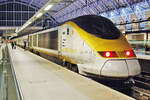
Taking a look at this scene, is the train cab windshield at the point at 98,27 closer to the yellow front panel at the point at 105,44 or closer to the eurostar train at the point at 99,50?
the eurostar train at the point at 99,50

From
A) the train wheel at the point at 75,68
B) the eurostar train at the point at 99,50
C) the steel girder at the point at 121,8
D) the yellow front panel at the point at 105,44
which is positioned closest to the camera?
the eurostar train at the point at 99,50

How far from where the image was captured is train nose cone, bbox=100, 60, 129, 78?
23.6 feet

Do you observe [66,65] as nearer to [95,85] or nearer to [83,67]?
[83,67]

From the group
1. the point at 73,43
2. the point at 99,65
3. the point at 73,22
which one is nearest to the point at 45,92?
the point at 99,65

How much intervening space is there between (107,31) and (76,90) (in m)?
3.18

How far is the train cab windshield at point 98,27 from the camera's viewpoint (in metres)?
8.31

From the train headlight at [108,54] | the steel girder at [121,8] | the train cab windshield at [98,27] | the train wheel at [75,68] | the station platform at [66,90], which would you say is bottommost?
the station platform at [66,90]

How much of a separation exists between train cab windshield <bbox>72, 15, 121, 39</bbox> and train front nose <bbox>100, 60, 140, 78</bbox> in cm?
130

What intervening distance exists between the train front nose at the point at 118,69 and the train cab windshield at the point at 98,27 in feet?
4.26

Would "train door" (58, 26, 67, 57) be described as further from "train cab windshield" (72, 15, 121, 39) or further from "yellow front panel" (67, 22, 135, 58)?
"yellow front panel" (67, 22, 135, 58)

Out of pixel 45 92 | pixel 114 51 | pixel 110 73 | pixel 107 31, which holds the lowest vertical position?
pixel 45 92

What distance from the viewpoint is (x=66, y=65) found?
11266mm

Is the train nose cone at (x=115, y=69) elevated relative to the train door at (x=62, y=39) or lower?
lower

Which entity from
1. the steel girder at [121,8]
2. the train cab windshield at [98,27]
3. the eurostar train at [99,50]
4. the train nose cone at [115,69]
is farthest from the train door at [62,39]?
the steel girder at [121,8]
